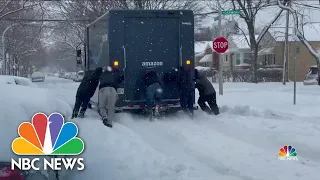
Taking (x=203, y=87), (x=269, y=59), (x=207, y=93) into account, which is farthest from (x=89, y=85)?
(x=269, y=59)

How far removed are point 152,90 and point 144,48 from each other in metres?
1.20

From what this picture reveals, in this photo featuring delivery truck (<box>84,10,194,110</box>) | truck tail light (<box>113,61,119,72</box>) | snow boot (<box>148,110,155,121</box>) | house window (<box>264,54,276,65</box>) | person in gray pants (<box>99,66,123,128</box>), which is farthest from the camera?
house window (<box>264,54,276,65</box>)

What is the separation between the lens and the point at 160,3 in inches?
1382

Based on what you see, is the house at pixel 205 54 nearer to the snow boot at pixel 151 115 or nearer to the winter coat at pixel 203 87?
the winter coat at pixel 203 87

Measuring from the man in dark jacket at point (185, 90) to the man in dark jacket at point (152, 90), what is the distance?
66cm

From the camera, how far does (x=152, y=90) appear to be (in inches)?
519

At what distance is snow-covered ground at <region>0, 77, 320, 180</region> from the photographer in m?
5.70

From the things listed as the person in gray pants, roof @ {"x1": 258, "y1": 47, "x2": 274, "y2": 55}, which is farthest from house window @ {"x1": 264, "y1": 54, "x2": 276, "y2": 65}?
the person in gray pants

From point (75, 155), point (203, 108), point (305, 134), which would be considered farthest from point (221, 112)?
point (75, 155)

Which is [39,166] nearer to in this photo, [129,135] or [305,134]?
[129,135]

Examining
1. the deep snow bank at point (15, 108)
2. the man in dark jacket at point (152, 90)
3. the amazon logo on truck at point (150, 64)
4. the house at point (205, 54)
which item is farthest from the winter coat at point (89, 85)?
the house at point (205, 54)

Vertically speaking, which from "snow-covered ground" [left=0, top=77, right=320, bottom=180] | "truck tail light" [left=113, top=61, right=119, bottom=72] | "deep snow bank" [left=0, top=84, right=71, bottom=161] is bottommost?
"snow-covered ground" [left=0, top=77, right=320, bottom=180]

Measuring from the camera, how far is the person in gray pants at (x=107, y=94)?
1191cm

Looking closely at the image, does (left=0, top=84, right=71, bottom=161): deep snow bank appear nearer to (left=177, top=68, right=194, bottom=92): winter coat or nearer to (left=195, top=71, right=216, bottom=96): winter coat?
(left=177, top=68, right=194, bottom=92): winter coat
